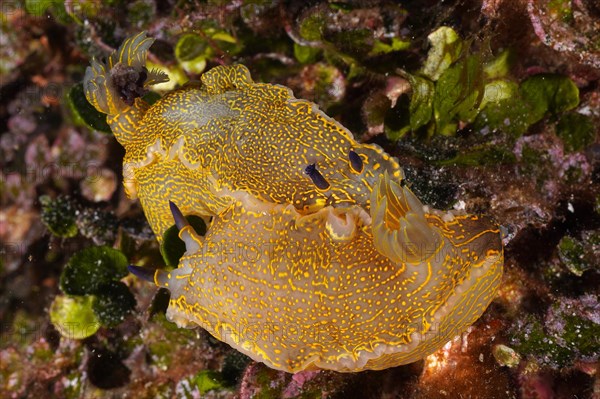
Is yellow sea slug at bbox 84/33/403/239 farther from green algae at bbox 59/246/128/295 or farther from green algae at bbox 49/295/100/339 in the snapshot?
green algae at bbox 49/295/100/339

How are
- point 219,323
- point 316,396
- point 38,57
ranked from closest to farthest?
point 219,323 → point 316,396 → point 38,57

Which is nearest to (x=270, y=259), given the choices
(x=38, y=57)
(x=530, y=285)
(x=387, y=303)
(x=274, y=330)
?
(x=274, y=330)

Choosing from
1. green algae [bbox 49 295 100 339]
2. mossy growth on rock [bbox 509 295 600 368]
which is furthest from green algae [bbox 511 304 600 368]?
green algae [bbox 49 295 100 339]

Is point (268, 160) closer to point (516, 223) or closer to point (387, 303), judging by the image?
point (387, 303)

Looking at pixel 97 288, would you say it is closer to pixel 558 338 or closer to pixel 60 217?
pixel 60 217

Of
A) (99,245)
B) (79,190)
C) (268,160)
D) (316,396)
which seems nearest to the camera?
(268,160)

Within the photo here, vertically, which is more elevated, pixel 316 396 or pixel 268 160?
pixel 268 160
